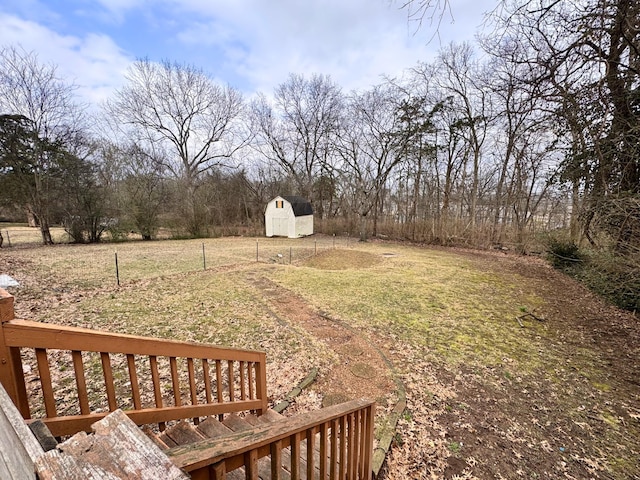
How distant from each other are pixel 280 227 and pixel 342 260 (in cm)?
1045

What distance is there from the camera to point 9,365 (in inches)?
45.6

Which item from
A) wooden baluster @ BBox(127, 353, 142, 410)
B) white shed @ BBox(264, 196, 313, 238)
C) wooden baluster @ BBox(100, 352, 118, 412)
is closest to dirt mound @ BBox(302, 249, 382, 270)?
white shed @ BBox(264, 196, 313, 238)

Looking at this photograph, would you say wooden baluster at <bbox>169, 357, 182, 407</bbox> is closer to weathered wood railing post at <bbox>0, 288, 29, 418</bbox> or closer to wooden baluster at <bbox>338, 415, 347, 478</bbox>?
weathered wood railing post at <bbox>0, 288, 29, 418</bbox>

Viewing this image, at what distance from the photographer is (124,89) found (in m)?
19.8

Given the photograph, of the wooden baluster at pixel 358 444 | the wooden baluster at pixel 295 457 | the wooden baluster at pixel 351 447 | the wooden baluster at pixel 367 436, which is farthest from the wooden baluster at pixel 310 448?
the wooden baluster at pixel 367 436

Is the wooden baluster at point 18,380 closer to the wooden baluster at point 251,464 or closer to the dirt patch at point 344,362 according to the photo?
the wooden baluster at point 251,464

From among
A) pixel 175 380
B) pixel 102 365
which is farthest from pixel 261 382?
pixel 102 365

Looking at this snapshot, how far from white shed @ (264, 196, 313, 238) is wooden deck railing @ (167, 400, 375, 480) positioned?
1953 cm

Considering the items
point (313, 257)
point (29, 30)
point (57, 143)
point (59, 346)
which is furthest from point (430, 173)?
point (57, 143)

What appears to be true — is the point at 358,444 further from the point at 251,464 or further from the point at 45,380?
the point at 45,380

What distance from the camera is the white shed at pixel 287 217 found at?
21.3 metres

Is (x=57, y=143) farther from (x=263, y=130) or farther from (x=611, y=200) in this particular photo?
(x=611, y=200)

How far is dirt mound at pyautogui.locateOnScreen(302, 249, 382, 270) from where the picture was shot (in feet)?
37.8

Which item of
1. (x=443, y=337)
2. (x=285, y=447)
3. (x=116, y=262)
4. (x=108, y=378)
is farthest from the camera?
(x=116, y=262)
